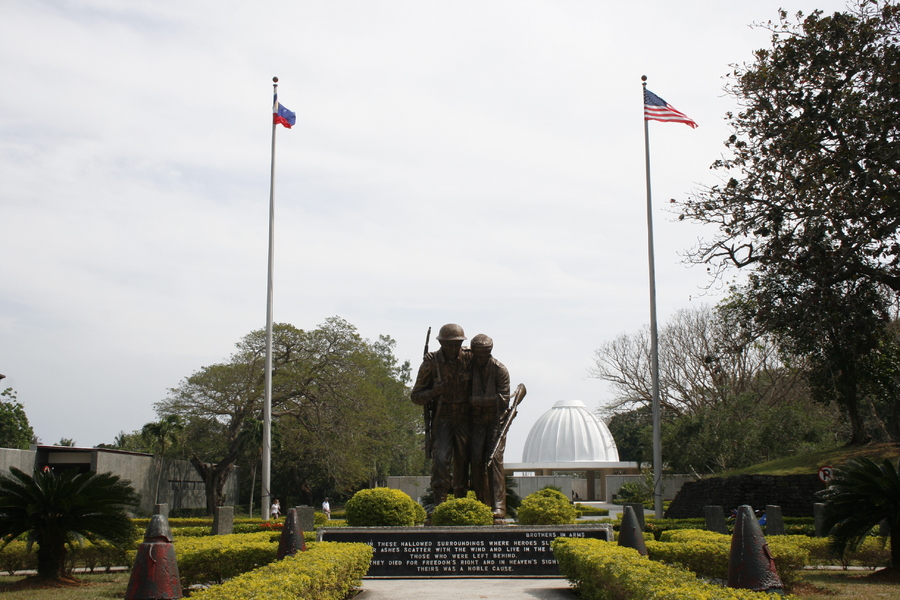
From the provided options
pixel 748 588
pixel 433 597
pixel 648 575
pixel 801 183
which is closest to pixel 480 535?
pixel 433 597

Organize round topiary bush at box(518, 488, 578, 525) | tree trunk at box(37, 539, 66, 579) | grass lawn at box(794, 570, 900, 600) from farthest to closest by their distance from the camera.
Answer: round topiary bush at box(518, 488, 578, 525) < tree trunk at box(37, 539, 66, 579) < grass lawn at box(794, 570, 900, 600)

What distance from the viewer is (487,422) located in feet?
41.8

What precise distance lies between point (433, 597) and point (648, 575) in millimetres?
2913

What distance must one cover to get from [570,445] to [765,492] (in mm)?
28750

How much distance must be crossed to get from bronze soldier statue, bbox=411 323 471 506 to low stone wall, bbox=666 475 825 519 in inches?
553

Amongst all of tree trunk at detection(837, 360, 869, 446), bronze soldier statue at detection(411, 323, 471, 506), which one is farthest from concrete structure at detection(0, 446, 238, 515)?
tree trunk at detection(837, 360, 869, 446)

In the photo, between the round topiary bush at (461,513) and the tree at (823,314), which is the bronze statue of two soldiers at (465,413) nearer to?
the round topiary bush at (461,513)

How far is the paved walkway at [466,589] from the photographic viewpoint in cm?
887

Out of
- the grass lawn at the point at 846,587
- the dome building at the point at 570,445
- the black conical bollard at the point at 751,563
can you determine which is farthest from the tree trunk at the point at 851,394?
the dome building at the point at 570,445

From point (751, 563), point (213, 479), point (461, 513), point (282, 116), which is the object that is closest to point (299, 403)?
point (213, 479)

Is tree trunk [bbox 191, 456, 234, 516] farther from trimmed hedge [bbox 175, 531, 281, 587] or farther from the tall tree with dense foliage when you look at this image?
trimmed hedge [bbox 175, 531, 281, 587]

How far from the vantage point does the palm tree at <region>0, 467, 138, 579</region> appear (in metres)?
11.0

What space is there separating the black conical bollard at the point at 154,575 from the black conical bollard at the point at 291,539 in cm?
284

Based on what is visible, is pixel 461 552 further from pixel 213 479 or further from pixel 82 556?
pixel 213 479
